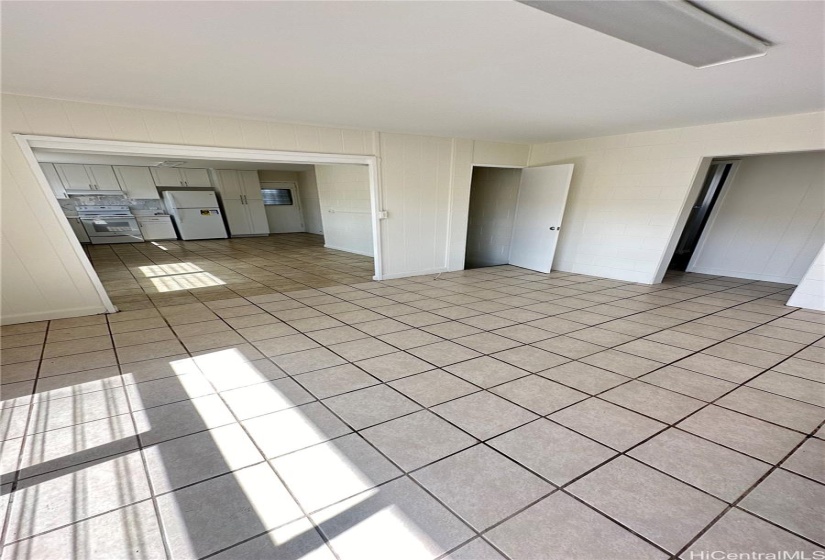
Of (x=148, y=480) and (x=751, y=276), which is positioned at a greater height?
(x=148, y=480)

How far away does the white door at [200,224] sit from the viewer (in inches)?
353

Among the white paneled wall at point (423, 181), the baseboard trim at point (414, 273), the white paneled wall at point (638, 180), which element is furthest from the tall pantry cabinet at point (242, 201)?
the white paneled wall at point (638, 180)

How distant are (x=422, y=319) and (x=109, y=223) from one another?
31.5 ft

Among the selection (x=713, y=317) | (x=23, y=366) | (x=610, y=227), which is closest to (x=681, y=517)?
(x=713, y=317)

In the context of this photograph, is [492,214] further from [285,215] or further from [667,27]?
[285,215]

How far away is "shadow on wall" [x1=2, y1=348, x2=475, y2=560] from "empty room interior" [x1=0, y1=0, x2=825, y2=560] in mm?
13

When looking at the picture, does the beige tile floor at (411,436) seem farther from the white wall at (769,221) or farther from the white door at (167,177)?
the white door at (167,177)

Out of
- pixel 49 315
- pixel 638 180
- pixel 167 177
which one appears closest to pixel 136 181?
pixel 167 177

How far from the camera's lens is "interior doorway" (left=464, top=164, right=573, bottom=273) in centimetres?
523

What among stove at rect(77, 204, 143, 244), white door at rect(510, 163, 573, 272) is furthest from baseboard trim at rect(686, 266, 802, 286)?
stove at rect(77, 204, 143, 244)

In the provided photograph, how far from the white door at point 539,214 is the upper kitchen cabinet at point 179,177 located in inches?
363

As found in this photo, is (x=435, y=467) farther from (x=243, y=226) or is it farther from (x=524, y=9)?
(x=243, y=226)

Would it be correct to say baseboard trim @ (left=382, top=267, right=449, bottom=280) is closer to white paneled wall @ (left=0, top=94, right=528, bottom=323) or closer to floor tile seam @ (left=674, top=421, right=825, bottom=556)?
white paneled wall @ (left=0, top=94, right=528, bottom=323)

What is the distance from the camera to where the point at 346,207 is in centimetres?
734
